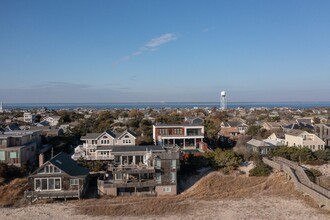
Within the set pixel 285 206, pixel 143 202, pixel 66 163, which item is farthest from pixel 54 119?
pixel 285 206

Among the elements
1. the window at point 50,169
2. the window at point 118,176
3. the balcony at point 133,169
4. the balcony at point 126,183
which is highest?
the window at point 50,169

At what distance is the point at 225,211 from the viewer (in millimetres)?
23922

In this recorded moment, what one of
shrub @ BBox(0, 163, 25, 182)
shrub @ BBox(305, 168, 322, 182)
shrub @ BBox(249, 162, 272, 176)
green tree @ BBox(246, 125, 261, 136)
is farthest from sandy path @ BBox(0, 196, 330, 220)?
green tree @ BBox(246, 125, 261, 136)

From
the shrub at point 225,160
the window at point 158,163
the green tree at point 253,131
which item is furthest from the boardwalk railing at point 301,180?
the green tree at point 253,131

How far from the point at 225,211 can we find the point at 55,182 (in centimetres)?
1435

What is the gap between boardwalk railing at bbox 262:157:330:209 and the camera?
24750 millimetres

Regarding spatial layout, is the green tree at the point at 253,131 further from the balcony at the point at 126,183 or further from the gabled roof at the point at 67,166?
the gabled roof at the point at 67,166

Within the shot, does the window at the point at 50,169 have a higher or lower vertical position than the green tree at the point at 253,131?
lower

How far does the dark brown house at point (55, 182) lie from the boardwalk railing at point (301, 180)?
62.2ft

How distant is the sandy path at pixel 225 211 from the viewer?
2278 cm

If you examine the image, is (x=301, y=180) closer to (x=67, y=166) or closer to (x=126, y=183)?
(x=126, y=183)

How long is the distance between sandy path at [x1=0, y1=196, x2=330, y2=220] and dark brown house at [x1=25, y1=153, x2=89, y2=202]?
1287mm

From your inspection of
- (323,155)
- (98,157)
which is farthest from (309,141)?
(98,157)

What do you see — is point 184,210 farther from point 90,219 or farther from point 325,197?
point 325,197
